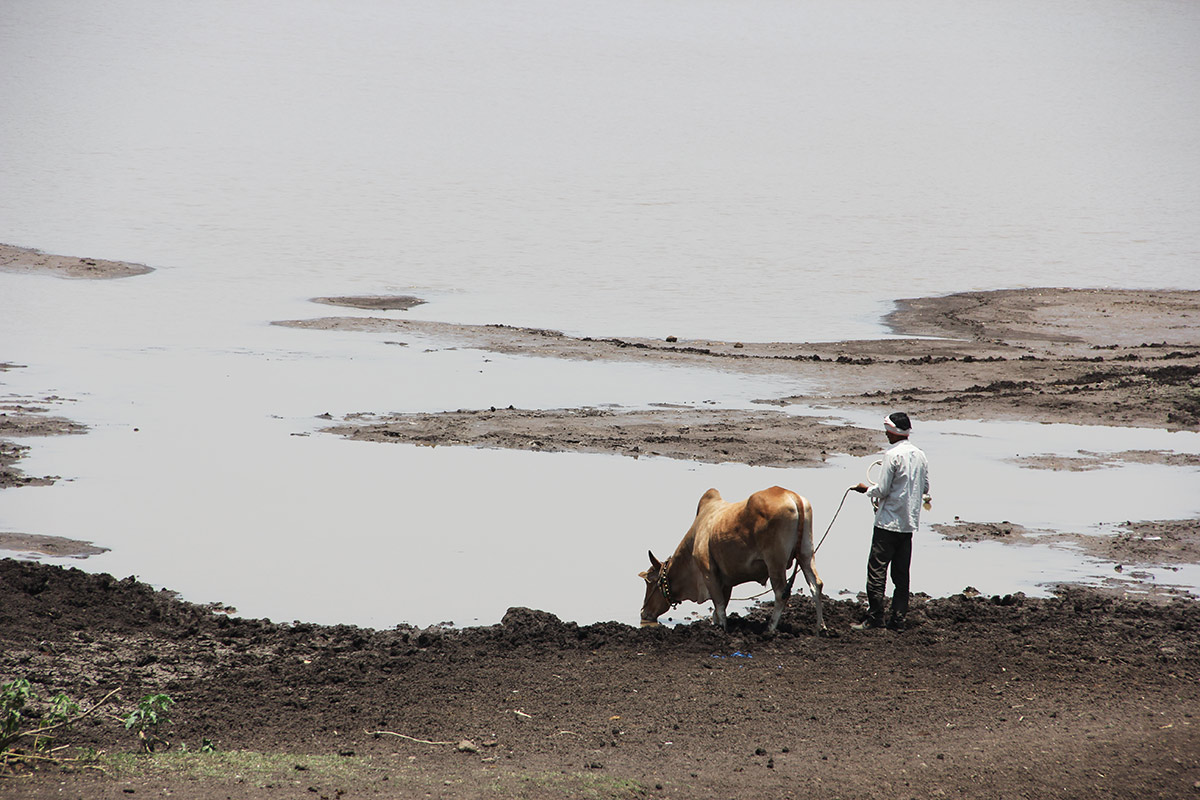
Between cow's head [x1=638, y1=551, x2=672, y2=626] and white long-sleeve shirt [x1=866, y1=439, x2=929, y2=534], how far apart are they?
1.81 m

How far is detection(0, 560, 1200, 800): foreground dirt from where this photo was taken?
6.63 meters

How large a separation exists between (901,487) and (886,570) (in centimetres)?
69

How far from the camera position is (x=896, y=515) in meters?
9.43

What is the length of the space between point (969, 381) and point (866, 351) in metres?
4.24

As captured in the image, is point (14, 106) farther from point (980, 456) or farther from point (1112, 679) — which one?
point (1112, 679)

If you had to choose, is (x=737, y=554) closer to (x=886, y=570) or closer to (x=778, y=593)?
(x=778, y=593)

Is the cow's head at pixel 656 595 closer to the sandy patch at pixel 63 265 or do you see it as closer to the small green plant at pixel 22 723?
the small green plant at pixel 22 723

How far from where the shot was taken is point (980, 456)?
54.3 ft

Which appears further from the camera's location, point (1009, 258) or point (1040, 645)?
point (1009, 258)

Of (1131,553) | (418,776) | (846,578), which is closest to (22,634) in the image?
(418,776)

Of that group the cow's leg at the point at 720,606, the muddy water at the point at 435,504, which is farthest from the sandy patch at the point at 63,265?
the cow's leg at the point at 720,606

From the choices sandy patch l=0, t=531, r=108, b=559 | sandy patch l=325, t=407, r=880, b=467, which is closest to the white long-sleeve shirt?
sandy patch l=325, t=407, r=880, b=467

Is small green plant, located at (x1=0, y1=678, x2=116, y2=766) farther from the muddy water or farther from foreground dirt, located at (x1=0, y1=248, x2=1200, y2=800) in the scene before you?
the muddy water

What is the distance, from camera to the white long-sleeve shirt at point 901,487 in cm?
940
